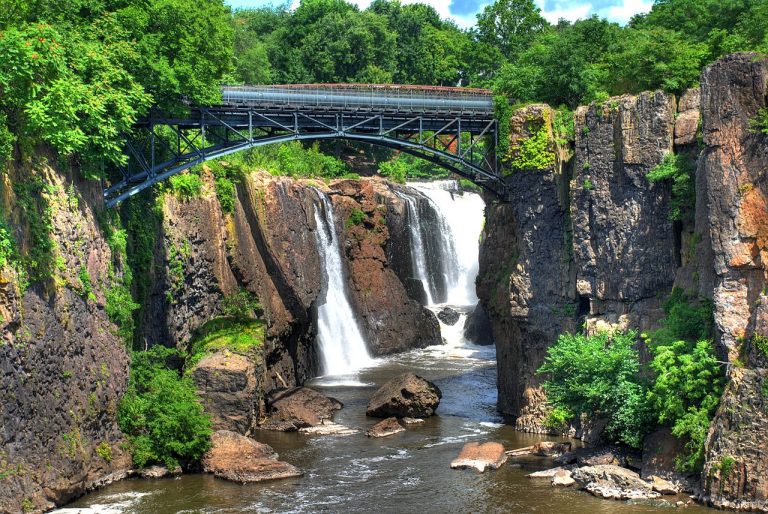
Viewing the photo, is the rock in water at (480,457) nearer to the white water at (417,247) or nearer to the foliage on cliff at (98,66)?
the foliage on cliff at (98,66)

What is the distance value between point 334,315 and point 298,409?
50.2 ft

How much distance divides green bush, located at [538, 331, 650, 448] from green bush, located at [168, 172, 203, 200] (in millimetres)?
16296

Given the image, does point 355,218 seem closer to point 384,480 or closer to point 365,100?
point 365,100

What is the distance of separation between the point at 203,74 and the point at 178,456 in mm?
13917

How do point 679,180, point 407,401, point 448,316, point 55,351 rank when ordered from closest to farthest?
point 55,351, point 679,180, point 407,401, point 448,316

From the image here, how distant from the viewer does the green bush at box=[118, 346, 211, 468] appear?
1169 inches

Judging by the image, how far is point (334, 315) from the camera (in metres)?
51.7

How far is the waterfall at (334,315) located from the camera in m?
50.0

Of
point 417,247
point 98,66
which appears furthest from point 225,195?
point 417,247

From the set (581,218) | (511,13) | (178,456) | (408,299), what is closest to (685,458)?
(581,218)

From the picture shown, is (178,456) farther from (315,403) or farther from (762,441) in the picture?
(762,441)

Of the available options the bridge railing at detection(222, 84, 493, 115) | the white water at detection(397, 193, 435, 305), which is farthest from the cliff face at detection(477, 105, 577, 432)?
the white water at detection(397, 193, 435, 305)

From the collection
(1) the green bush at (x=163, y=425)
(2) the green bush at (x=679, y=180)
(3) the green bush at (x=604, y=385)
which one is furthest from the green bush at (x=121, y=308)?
(2) the green bush at (x=679, y=180)

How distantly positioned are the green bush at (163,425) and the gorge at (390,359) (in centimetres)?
52
